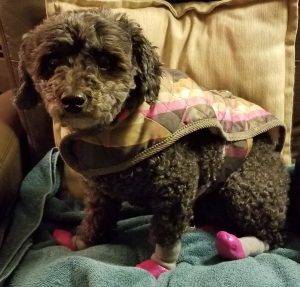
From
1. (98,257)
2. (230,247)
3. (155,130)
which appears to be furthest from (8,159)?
(230,247)

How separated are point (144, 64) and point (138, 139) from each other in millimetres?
176

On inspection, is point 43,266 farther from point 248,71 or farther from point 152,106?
point 248,71

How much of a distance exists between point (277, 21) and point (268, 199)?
0.52 meters

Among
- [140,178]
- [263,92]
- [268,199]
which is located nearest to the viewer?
[140,178]

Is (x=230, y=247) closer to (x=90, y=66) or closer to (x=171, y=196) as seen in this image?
(x=171, y=196)

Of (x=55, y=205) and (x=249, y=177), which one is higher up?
(x=249, y=177)

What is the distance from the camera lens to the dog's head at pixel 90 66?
102 cm

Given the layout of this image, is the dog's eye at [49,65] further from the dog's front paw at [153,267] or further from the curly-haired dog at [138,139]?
the dog's front paw at [153,267]

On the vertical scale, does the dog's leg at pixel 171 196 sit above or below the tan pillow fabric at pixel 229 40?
below

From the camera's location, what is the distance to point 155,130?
3.70ft

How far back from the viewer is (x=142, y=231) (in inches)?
55.8

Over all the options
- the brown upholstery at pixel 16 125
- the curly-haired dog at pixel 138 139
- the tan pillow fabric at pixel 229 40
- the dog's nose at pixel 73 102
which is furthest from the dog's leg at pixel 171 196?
the brown upholstery at pixel 16 125

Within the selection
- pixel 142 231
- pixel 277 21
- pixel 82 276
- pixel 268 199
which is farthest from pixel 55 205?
pixel 277 21

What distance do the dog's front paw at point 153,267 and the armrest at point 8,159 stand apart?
1.33 ft
